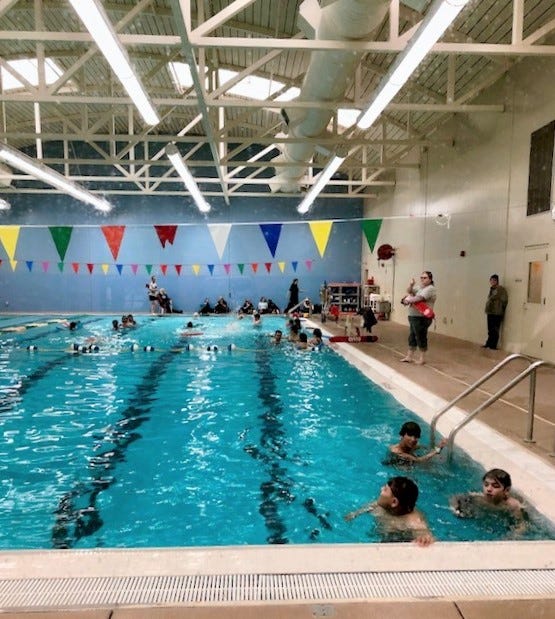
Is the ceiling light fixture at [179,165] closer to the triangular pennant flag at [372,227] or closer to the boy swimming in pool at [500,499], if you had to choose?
the triangular pennant flag at [372,227]

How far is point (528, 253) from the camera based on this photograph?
318 inches

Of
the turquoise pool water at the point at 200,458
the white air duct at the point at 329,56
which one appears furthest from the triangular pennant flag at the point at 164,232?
the turquoise pool water at the point at 200,458

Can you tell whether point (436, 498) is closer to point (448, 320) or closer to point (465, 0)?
point (465, 0)

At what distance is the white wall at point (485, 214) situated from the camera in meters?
7.79

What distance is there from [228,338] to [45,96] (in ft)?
21.5

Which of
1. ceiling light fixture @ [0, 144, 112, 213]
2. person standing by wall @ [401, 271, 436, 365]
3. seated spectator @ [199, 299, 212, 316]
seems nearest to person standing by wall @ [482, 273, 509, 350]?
person standing by wall @ [401, 271, 436, 365]

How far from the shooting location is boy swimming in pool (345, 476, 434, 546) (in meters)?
2.90

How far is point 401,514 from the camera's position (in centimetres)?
299

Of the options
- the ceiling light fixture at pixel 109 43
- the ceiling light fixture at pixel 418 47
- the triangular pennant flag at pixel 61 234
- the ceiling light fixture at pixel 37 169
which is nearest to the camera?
the ceiling light fixture at pixel 418 47

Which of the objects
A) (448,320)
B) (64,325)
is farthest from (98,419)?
(64,325)

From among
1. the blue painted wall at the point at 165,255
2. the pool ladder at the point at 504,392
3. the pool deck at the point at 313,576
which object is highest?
the blue painted wall at the point at 165,255

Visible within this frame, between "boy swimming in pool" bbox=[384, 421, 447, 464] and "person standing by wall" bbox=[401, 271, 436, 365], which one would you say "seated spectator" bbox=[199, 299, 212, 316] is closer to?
"person standing by wall" bbox=[401, 271, 436, 365]

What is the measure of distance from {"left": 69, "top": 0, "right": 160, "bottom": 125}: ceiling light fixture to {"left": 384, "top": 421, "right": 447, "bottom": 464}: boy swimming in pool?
4.71 m

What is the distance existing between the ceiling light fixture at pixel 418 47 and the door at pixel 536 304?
3.43 meters
